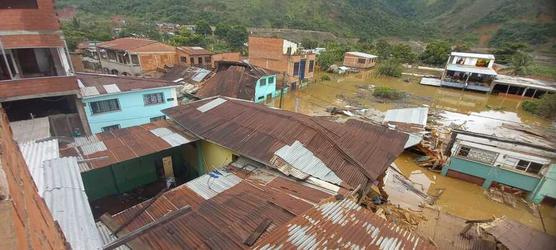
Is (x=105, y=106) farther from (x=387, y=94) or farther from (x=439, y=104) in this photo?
(x=439, y=104)

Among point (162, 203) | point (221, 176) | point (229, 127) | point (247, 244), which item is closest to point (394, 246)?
point (247, 244)

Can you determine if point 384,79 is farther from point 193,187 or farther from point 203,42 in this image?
point 193,187

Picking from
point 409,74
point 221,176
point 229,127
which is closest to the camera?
point 221,176

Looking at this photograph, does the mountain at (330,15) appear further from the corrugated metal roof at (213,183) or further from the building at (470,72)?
the corrugated metal roof at (213,183)

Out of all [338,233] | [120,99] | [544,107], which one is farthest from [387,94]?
[338,233]

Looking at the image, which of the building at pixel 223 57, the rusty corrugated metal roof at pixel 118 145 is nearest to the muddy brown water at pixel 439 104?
the building at pixel 223 57

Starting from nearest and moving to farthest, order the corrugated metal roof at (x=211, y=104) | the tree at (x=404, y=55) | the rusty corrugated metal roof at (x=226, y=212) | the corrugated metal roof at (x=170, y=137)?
1. the rusty corrugated metal roof at (x=226, y=212)
2. the corrugated metal roof at (x=170, y=137)
3. the corrugated metal roof at (x=211, y=104)
4. the tree at (x=404, y=55)

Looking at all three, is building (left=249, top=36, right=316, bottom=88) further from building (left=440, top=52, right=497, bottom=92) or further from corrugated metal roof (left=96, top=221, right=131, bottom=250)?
corrugated metal roof (left=96, top=221, right=131, bottom=250)
